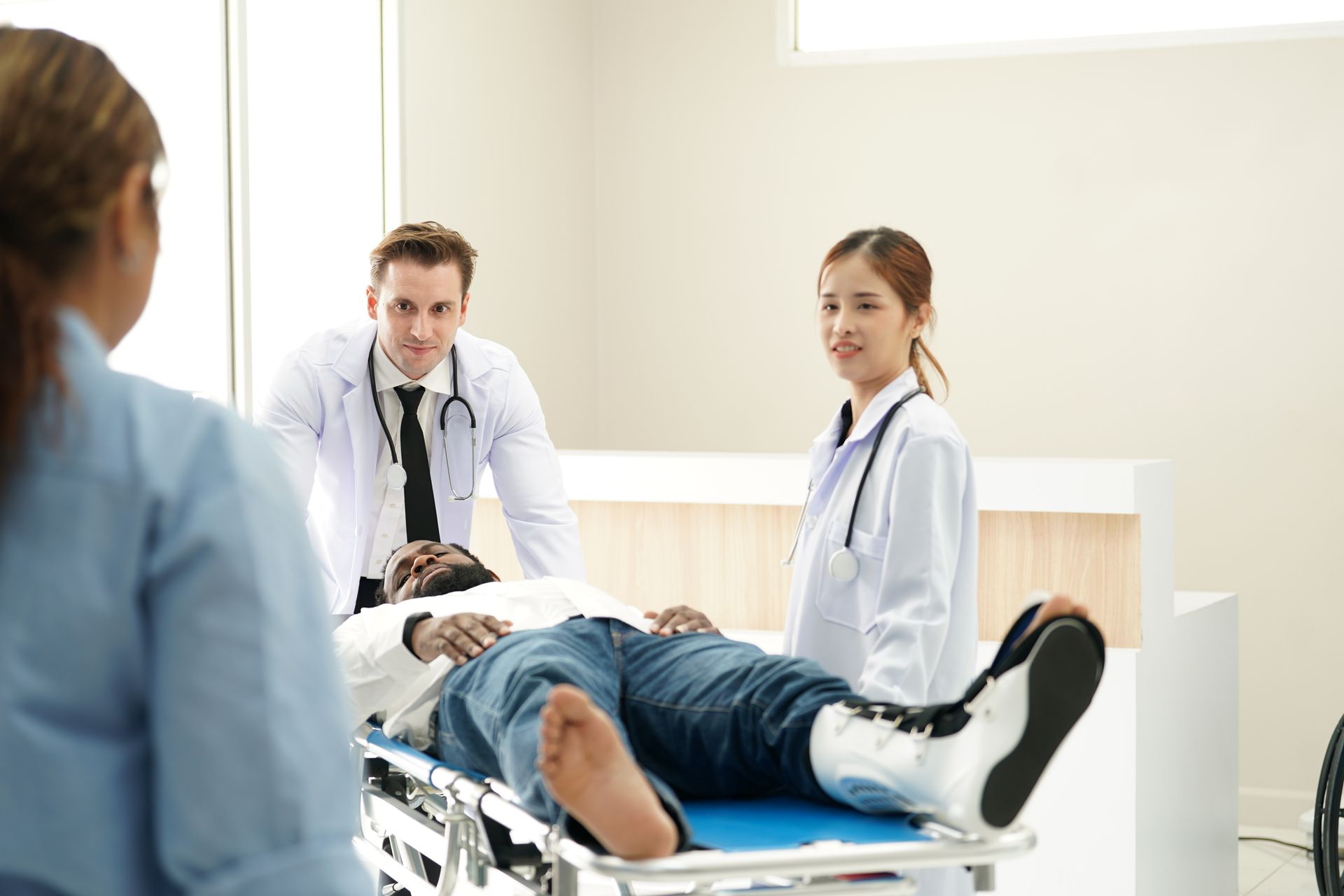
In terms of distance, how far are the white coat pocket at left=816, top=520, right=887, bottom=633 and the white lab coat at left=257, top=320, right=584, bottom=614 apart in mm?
792

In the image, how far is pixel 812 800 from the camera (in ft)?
4.98

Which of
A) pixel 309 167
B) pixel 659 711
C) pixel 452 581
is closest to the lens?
pixel 659 711

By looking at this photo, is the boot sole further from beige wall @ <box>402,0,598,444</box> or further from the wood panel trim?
Answer: beige wall @ <box>402,0,598,444</box>

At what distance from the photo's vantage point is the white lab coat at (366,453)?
2414 millimetres

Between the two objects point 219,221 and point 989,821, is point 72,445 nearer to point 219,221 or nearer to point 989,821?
point 989,821

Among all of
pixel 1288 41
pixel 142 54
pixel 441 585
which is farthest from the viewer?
pixel 1288 41

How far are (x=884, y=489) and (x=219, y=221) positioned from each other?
7.60ft

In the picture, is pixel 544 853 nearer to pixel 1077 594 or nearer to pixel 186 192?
pixel 1077 594

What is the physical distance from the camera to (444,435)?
244cm

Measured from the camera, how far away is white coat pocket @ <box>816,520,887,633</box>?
5.82 ft

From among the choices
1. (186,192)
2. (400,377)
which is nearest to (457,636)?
(400,377)

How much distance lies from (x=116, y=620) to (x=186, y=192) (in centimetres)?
295

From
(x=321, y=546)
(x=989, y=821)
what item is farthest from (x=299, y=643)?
(x=321, y=546)

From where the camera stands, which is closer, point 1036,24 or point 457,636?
point 457,636
